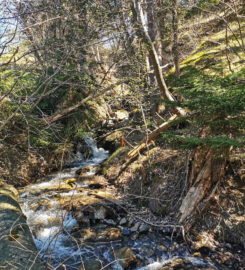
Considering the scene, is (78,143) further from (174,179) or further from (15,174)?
(174,179)

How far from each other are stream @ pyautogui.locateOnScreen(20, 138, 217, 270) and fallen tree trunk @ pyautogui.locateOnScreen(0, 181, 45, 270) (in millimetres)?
221

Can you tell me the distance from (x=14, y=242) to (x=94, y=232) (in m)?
2.27

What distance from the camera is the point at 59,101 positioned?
9.20 meters

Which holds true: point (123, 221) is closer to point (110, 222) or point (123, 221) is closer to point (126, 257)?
point (110, 222)

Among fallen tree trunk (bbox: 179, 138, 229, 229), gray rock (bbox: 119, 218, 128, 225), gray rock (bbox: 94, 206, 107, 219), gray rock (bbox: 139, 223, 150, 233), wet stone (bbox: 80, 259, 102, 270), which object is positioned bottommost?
gray rock (bbox: 139, 223, 150, 233)

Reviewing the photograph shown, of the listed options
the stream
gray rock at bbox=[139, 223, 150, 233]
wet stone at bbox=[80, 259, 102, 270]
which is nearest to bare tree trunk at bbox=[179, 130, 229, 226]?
the stream

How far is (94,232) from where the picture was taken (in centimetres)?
533

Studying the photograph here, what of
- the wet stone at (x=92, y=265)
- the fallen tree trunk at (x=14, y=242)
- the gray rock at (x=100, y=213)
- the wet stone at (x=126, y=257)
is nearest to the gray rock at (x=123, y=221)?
the gray rock at (x=100, y=213)

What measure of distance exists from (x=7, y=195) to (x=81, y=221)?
1.69m

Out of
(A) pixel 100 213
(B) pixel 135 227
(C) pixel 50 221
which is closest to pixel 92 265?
(B) pixel 135 227

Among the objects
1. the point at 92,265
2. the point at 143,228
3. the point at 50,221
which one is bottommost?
the point at 143,228

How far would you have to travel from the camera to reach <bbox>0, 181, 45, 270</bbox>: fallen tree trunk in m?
2.84

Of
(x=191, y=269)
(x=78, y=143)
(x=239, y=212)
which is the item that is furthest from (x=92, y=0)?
(x=191, y=269)

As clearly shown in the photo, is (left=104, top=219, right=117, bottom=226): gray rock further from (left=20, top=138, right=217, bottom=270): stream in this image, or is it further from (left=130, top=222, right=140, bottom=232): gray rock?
(left=130, top=222, right=140, bottom=232): gray rock
